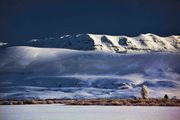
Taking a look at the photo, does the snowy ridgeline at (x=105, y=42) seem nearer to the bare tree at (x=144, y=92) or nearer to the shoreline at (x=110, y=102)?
the bare tree at (x=144, y=92)

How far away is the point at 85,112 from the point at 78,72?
3.25ft

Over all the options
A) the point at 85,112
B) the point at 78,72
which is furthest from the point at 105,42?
the point at 85,112

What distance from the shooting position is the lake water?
6191 mm

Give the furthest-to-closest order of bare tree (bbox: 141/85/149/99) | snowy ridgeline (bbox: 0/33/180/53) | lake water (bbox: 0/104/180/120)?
bare tree (bbox: 141/85/149/99) < snowy ridgeline (bbox: 0/33/180/53) < lake water (bbox: 0/104/180/120)

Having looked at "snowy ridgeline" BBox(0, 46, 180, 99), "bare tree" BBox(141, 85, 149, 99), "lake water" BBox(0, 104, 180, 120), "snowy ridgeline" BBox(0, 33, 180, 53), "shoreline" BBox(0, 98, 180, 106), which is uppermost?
"snowy ridgeline" BBox(0, 33, 180, 53)

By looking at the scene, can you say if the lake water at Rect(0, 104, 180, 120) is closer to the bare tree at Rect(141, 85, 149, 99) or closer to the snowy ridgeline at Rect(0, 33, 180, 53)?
the bare tree at Rect(141, 85, 149, 99)

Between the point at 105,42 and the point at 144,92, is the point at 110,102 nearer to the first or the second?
the point at 144,92

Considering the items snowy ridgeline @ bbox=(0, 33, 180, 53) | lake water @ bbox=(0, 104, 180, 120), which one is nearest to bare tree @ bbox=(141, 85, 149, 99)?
lake water @ bbox=(0, 104, 180, 120)

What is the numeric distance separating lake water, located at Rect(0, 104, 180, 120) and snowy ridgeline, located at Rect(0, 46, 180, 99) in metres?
0.33

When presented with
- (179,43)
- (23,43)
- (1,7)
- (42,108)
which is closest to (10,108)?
(42,108)

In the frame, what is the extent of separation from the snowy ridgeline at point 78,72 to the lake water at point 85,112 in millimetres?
331

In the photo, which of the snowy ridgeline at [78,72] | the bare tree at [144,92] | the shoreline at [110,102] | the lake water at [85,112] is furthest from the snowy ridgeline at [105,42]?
the lake water at [85,112]

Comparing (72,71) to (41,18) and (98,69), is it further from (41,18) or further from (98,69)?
(41,18)

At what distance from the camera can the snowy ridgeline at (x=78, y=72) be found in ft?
23.7
